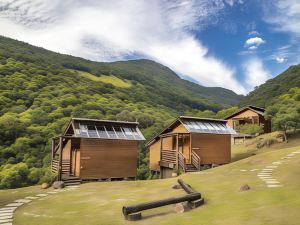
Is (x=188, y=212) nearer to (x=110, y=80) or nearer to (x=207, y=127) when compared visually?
(x=207, y=127)

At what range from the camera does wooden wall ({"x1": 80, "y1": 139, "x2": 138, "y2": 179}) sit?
998 inches

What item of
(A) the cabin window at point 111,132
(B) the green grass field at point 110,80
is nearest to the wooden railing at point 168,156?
(A) the cabin window at point 111,132

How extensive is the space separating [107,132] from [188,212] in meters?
15.3

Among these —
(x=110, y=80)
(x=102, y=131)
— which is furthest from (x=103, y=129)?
(x=110, y=80)

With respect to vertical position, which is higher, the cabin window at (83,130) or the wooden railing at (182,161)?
the cabin window at (83,130)

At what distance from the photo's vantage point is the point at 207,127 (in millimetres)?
32406

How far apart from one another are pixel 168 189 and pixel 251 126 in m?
34.6

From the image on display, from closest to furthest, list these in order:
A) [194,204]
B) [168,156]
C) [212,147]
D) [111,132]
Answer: [194,204]
[111,132]
[212,147]
[168,156]

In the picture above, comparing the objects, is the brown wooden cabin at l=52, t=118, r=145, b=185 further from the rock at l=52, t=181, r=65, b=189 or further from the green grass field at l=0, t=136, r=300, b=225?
the green grass field at l=0, t=136, r=300, b=225

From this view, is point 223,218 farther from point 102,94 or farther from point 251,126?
point 102,94

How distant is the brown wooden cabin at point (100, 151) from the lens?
25.2m

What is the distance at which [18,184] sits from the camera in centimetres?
4266

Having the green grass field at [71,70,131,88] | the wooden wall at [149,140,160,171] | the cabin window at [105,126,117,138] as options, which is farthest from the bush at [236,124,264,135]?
the green grass field at [71,70,131,88]

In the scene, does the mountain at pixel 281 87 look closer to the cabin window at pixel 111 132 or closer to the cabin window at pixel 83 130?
the cabin window at pixel 111 132
